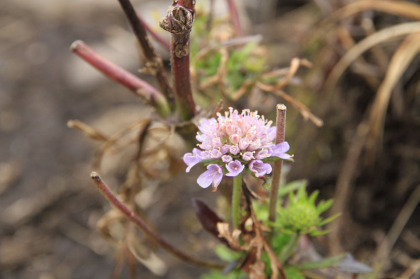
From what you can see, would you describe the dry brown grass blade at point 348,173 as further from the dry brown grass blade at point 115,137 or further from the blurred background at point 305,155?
the dry brown grass blade at point 115,137

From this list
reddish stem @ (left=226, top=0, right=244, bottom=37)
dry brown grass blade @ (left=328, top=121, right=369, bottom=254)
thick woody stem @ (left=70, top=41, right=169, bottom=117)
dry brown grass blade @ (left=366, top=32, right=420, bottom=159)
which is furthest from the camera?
dry brown grass blade @ (left=328, top=121, right=369, bottom=254)

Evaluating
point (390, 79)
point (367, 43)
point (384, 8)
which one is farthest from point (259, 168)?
point (384, 8)

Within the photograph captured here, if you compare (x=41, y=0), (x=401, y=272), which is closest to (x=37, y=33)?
(x=41, y=0)

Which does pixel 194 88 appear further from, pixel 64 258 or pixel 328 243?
pixel 64 258

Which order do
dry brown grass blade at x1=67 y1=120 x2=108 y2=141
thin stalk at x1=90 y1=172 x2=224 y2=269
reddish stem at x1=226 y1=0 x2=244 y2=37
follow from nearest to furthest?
thin stalk at x1=90 y1=172 x2=224 y2=269
dry brown grass blade at x1=67 y1=120 x2=108 y2=141
reddish stem at x1=226 y1=0 x2=244 y2=37

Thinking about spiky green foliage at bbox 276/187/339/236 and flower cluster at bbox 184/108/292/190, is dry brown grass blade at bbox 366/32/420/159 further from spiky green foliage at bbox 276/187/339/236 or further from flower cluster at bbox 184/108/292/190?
flower cluster at bbox 184/108/292/190

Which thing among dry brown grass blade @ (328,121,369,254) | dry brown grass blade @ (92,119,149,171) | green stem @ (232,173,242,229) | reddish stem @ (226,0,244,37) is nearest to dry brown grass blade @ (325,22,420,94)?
dry brown grass blade @ (328,121,369,254)

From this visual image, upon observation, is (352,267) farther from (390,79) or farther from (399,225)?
(390,79)

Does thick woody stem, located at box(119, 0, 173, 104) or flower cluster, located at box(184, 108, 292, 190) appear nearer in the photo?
flower cluster, located at box(184, 108, 292, 190)
